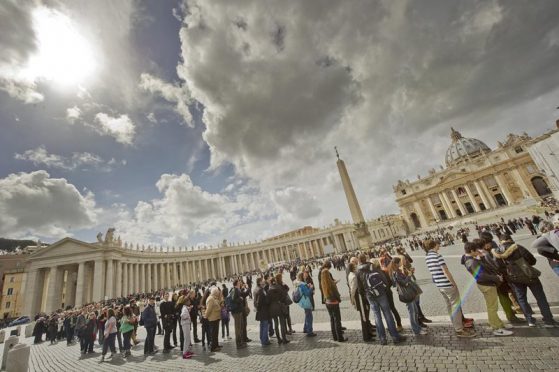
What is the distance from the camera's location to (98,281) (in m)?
40.3

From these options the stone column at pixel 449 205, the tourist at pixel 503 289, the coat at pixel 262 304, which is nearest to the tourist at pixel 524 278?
the tourist at pixel 503 289

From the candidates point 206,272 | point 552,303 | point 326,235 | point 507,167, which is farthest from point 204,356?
point 507,167

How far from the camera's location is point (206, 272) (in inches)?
2869

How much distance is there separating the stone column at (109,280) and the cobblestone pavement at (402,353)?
39.1m

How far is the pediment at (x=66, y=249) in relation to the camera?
42.1 metres

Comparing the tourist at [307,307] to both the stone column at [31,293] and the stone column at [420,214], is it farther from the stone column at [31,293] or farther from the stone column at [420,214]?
the stone column at [420,214]

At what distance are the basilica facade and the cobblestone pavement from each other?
67.7 m

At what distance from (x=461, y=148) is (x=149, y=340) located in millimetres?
124637

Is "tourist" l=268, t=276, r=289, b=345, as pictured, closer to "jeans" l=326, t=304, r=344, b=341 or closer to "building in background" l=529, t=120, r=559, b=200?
"jeans" l=326, t=304, r=344, b=341

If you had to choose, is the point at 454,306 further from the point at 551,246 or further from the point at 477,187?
the point at 477,187

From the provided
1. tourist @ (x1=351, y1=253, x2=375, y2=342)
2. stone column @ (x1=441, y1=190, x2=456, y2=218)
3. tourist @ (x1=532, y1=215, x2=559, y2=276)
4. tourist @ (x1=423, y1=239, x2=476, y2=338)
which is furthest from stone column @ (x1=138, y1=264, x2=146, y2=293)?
stone column @ (x1=441, y1=190, x2=456, y2=218)

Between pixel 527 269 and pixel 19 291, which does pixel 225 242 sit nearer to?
pixel 19 291

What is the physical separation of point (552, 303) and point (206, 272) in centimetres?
7701

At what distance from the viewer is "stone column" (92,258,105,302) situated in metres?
39.8
